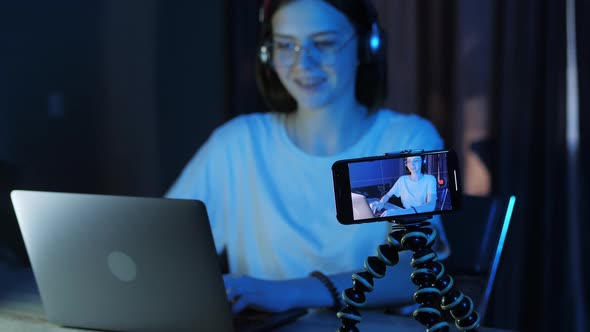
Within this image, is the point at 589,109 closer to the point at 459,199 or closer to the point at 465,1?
the point at 465,1

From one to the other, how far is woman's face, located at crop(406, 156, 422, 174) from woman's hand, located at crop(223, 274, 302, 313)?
1.47 feet

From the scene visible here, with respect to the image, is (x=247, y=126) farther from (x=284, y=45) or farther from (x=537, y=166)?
(x=537, y=166)

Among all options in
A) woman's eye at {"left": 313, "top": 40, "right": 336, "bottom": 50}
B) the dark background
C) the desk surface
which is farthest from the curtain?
the desk surface

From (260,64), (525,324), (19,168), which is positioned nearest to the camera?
(260,64)

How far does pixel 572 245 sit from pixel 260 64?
130 cm

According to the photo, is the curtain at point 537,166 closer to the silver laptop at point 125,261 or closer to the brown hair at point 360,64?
the brown hair at point 360,64

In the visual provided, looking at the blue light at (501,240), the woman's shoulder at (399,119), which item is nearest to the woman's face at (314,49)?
the woman's shoulder at (399,119)

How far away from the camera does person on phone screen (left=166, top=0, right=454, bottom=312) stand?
1.57 meters

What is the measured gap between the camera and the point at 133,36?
8.64 feet

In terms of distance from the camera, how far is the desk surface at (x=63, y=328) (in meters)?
1.08

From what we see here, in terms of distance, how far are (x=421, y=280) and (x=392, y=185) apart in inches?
4.8

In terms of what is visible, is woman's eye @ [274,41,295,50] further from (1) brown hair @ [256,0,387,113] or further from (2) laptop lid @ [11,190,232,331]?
(2) laptop lid @ [11,190,232,331]

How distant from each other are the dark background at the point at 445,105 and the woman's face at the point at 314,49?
904mm

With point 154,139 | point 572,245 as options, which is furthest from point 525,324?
point 154,139
